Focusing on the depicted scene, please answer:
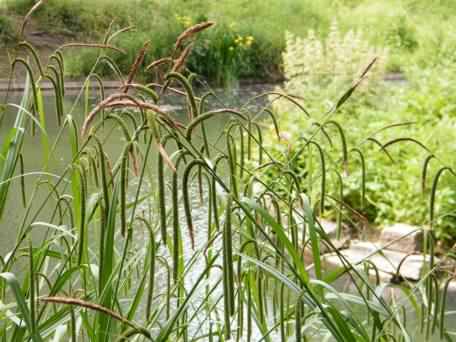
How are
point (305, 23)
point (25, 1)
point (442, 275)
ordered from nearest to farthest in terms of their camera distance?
point (442, 275) → point (25, 1) → point (305, 23)

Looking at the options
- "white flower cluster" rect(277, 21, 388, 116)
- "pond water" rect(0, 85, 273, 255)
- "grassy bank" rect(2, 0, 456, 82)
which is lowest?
"pond water" rect(0, 85, 273, 255)

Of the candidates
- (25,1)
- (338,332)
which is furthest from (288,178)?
(25,1)

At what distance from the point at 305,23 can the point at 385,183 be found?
9.62 m

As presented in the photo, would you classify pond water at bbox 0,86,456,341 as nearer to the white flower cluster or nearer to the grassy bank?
the grassy bank

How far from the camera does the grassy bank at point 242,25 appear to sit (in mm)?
9266

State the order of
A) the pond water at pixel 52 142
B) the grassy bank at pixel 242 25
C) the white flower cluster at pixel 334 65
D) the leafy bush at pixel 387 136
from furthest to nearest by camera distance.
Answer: the grassy bank at pixel 242 25
the white flower cluster at pixel 334 65
the pond water at pixel 52 142
the leafy bush at pixel 387 136

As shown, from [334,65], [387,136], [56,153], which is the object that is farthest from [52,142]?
[387,136]

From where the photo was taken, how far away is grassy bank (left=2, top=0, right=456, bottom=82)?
9.27 m

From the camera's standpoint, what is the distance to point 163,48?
9.35 metres

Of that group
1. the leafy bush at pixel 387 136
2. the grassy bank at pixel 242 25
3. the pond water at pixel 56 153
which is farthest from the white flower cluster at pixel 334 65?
the grassy bank at pixel 242 25

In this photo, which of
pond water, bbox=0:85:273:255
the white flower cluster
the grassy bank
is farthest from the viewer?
the grassy bank

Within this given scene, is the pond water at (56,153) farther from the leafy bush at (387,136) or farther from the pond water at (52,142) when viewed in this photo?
the leafy bush at (387,136)

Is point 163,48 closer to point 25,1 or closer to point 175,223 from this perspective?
point 25,1

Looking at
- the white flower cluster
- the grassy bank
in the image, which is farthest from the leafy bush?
the grassy bank
